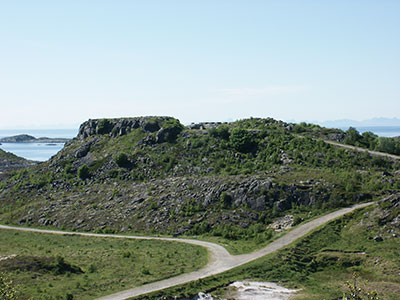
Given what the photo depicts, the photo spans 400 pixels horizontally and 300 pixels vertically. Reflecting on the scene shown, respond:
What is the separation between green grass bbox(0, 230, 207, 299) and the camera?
37500 millimetres

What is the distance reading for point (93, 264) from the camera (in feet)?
154

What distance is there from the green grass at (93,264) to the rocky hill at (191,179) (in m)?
10.2

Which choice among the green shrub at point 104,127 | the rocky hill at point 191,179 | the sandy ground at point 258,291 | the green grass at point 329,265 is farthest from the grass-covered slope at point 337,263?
the green shrub at point 104,127

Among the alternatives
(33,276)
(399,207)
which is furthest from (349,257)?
(33,276)

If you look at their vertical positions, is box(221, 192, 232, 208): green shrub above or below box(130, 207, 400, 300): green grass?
above

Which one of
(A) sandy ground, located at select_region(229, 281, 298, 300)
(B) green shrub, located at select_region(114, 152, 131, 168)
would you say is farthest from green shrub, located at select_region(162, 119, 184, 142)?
(A) sandy ground, located at select_region(229, 281, 298, 300)

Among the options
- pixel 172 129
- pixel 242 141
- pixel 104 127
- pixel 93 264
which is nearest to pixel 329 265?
pixel 93 264

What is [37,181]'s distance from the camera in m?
102

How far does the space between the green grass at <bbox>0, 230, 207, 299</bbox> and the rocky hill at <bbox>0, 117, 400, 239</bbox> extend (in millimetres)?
10236

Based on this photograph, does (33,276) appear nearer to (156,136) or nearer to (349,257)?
(349,257)

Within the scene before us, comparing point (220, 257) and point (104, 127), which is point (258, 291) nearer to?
point (220, 257)

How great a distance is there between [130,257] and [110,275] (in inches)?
312

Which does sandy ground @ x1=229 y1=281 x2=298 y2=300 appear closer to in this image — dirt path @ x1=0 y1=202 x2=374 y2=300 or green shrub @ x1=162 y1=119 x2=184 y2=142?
dirt path @ x1=0 y1=202 x2=374 y2=300

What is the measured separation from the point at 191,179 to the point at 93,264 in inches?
1382
